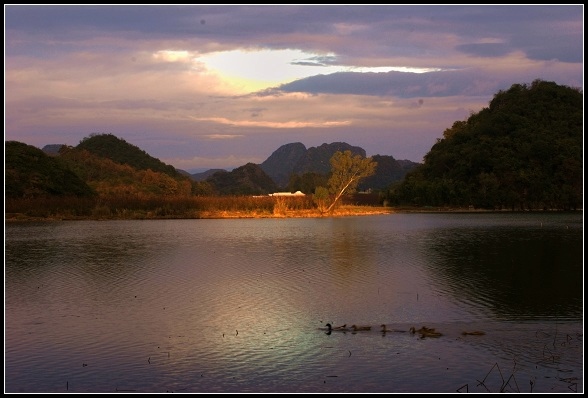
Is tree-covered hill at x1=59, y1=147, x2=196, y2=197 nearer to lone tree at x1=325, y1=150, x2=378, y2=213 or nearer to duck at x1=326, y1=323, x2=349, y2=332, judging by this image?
lone tree at x1=325, y1=150, x2=378, y2=213

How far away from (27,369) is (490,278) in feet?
50.0

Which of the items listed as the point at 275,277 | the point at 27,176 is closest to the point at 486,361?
the point at 275,277

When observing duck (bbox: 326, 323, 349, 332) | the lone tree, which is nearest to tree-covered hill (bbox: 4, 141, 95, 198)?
the lone tree

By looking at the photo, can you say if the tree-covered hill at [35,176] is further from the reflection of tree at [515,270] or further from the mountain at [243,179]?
the mountain at [243,179]

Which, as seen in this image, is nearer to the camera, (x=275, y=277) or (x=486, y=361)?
(x=486, y=361)

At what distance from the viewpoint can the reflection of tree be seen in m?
17.5

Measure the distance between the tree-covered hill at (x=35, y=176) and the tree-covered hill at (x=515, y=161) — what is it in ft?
129

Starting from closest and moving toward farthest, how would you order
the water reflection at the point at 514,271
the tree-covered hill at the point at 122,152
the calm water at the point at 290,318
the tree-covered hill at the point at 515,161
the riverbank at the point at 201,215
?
the calm water at the point at 290,318, the water reflection at the point at 514,271, the riverbank at the point at 201,215, the tree-covered hill at the point at 515,161, the tree-covered hill at the point at 122,152

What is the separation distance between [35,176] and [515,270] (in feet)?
202

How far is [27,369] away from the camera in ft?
38.5

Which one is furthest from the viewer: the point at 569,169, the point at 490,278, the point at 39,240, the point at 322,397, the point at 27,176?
the point at 569,169

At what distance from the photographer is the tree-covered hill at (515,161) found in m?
82.7

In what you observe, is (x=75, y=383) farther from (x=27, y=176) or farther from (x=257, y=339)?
(x=27, y=176)

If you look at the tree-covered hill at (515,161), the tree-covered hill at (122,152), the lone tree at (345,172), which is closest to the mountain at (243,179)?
the tree-covered hill at (122,152)
